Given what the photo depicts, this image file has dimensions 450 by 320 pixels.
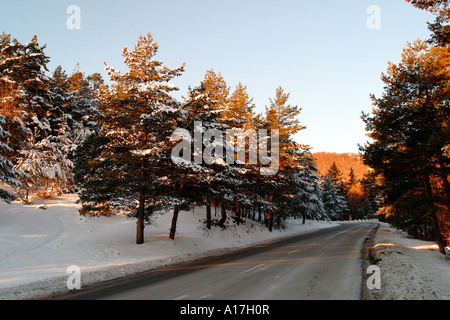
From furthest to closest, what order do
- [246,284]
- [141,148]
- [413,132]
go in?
[413,132] → [141,148] → [246,284]

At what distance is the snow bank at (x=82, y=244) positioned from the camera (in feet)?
34.8

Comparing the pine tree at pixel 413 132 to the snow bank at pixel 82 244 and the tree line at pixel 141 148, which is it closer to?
the tree line at pixel 141 148

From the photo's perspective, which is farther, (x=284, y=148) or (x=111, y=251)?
(x=284, y=148)

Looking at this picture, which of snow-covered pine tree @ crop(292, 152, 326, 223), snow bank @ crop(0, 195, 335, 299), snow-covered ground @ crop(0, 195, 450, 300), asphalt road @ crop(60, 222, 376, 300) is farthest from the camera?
snow-covered pine tree @ crop(292, 152, 326, 223)

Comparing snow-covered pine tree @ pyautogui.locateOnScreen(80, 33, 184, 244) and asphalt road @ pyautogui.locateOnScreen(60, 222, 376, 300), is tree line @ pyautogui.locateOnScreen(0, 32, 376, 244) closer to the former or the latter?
snow-covered pine tree @ pyautogui.locateOnScreen(80, 33, 184, 244)

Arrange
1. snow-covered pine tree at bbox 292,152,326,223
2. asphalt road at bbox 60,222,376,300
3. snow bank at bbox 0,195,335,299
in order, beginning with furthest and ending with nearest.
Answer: snow-covered pine tree at bbox 292,152,326,223
snow bank at bbox 0,195,335,299
asphalt road at bbox 60,222,376,300

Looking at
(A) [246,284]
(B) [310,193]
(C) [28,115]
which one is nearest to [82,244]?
(A) [246,284]

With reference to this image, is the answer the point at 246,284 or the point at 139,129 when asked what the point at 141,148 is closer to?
the point at 139,129

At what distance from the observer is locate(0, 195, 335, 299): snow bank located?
417 inches

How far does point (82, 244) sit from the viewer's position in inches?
679

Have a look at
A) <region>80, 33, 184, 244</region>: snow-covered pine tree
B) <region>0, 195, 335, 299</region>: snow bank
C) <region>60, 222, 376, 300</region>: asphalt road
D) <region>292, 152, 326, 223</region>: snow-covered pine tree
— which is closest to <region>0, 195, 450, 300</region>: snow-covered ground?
<region>0, 195, 335, 299</region>: snow bank
